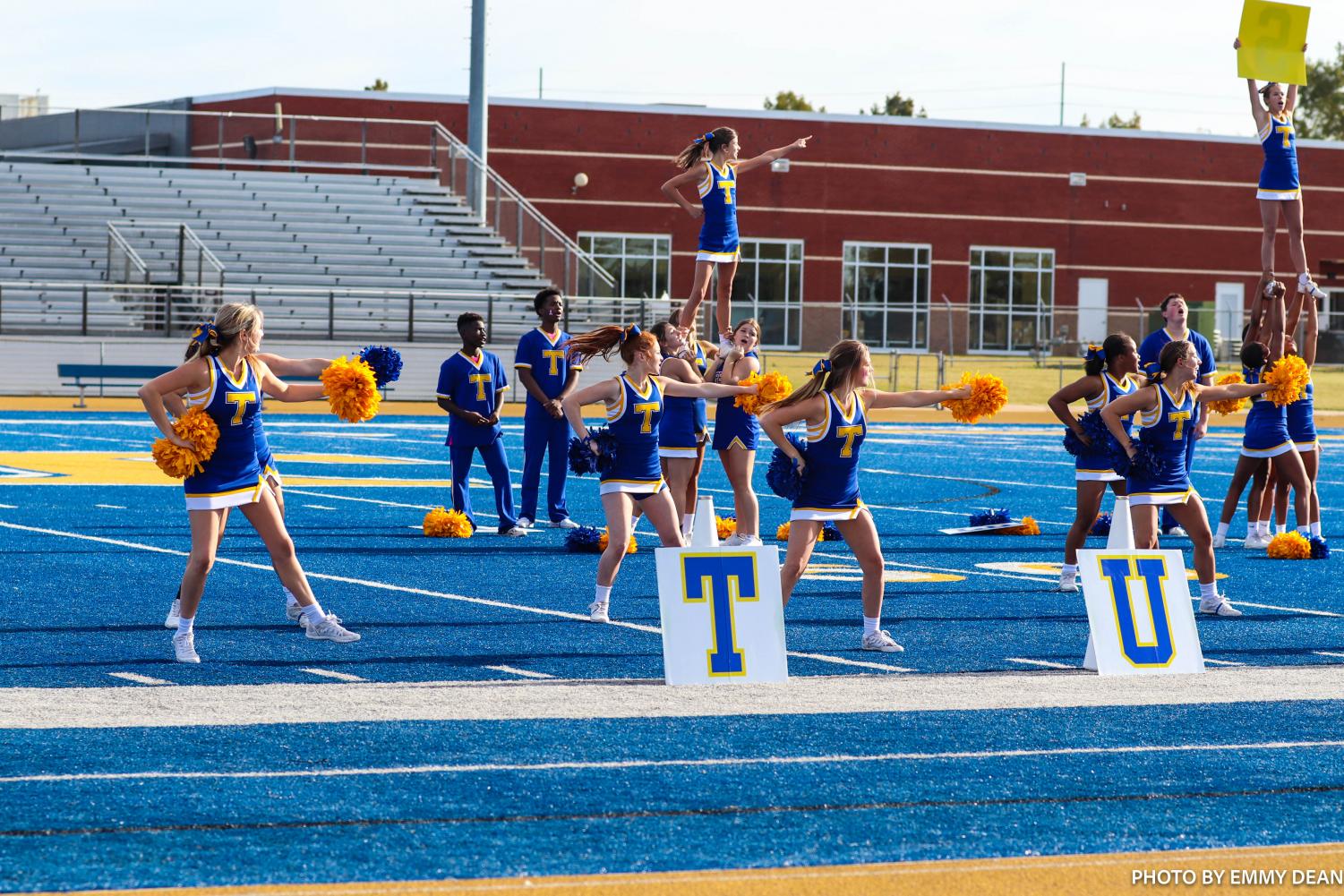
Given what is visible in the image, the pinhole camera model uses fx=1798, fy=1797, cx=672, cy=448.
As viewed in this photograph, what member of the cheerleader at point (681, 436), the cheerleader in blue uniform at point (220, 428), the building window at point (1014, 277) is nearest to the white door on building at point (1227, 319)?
the building window at point (1014, 277)

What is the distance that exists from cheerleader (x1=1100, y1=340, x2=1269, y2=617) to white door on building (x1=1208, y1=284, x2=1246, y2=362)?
1392 inches

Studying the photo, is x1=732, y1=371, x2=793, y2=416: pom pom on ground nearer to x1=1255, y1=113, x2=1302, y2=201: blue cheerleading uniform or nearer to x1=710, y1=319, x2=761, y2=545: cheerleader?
x1=710, y1=319, x2=761, y2=545: cheerleader

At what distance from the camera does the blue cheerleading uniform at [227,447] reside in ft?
27.2

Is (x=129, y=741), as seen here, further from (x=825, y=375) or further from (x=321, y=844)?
(x=825, y=375)

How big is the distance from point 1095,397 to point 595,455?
3455 millimetres

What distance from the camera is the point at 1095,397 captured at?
11211 millimetres

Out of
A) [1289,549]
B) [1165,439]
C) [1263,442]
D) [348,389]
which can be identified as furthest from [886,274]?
[348,389]

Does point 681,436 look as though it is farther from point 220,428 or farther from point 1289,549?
point 1289,549

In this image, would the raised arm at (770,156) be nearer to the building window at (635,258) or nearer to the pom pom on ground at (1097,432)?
the pom pom on ground at (1097,432)

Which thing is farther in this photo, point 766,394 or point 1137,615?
point 766,394

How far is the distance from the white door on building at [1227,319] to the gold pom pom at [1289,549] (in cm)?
3198

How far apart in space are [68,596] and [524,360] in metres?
4.35

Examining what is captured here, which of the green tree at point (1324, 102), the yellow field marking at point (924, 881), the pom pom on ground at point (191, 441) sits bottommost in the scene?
the yellow field marking at point (924, 881)

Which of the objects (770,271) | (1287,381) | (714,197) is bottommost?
(1287,381)
